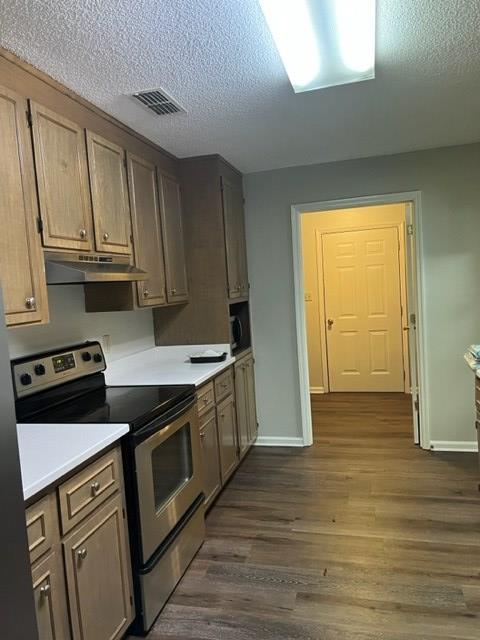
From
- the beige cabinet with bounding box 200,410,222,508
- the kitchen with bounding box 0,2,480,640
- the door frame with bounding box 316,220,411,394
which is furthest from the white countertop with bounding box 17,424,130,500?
the door frame with bounding box 316,220,411,394

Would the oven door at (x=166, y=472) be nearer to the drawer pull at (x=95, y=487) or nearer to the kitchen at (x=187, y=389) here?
the kitchen at (x=187, y=389)

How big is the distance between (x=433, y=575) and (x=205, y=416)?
57.6 inches

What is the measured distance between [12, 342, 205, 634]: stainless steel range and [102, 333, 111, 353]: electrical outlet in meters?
0.20

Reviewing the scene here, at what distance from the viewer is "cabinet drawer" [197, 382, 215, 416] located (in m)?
2.80

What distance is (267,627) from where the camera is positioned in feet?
6.51

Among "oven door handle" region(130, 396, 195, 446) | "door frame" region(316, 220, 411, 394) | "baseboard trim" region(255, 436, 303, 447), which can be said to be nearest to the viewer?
"oven door handle" region(130, 396, 195, 446)

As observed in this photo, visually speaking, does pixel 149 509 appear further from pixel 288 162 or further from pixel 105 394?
pixel 288 162

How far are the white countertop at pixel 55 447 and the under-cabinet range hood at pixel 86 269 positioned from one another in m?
0.64

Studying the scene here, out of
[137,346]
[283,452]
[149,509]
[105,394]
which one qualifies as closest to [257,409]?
[283,452]

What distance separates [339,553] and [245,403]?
5.00 ft

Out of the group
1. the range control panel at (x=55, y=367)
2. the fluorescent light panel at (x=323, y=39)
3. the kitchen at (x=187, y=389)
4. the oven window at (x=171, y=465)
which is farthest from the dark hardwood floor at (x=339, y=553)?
the fluorescent light panel at (x=323, y=39)

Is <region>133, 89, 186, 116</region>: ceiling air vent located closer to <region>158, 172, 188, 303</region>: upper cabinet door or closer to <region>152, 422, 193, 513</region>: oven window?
<region>158, 172, 188, 303</region>: upper cabinet door

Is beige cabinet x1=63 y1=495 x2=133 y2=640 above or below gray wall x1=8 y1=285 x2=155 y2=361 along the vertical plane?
below

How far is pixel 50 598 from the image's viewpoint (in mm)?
1443
